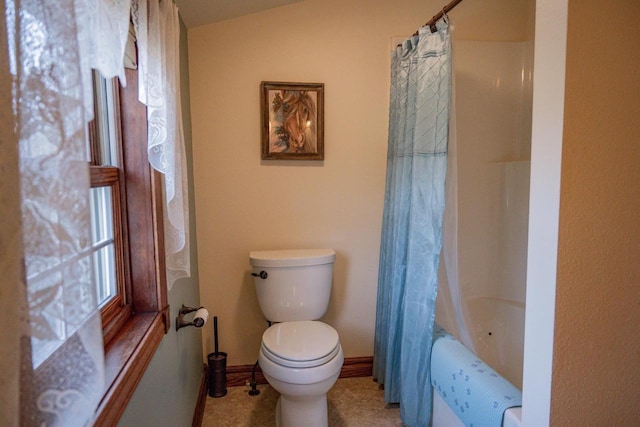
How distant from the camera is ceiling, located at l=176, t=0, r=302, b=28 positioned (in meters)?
1.81

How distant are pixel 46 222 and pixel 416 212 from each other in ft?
5.10

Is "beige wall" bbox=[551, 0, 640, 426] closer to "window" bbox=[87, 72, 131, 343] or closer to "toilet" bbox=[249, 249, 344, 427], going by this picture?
"toilet" bbox=[249, 249, 344, 427]

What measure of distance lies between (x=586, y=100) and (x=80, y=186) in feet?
3.40

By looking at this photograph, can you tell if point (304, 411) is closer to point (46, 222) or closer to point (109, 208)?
point (109, 208)

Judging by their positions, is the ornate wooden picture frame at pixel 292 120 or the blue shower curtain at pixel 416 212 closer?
the blue shower curtain at pixel 416 212

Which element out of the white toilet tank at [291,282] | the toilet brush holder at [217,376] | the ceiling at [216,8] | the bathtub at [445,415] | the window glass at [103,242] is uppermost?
the ceiling at [216,8]

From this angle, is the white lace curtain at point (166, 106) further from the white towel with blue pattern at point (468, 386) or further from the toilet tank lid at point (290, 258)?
the white towel with blue pattern at point (468, 386)

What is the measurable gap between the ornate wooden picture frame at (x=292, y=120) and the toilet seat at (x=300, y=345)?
966 mm

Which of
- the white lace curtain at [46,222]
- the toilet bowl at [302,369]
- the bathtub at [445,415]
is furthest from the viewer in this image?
the toilet bowl at [302,369]

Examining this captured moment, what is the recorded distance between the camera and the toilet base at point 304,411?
5.68 ft

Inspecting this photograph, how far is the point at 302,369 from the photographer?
1.61m

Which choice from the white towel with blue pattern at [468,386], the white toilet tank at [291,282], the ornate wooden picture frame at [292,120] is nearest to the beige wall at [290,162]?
the ornate wooden picture frame at [292,120]

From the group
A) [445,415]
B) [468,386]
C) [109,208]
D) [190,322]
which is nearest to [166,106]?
[109,208]

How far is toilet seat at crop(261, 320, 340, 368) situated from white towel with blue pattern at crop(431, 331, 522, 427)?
0.46m
